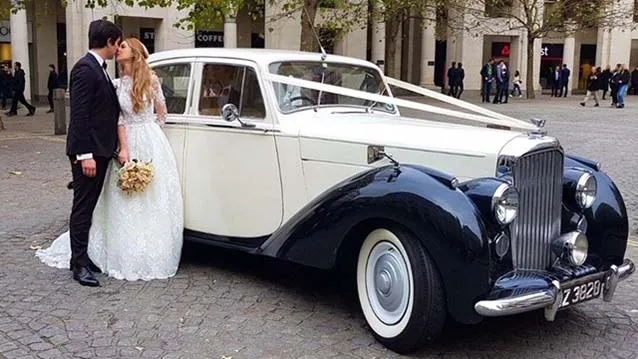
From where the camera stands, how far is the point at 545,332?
15.5 feet

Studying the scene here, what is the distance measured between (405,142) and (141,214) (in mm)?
2217

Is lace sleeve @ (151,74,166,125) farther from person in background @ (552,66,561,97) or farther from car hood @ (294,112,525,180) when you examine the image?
person in background @ (552,66,561,97)

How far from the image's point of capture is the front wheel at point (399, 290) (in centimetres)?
407

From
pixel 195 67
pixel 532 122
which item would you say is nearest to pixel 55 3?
pixel 195 67

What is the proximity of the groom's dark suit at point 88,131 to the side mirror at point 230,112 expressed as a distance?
84cm

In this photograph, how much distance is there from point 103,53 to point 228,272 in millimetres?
2043

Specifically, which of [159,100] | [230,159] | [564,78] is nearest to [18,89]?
[159,100]

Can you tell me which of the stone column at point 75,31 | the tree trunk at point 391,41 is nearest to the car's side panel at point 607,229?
the stone column at point 75,31

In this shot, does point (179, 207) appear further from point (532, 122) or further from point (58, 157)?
point (58, 157)

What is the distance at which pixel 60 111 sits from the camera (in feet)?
56.5

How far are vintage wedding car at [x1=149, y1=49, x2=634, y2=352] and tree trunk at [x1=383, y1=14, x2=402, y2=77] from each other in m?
28.6

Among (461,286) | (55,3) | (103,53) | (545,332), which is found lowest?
(545,332)

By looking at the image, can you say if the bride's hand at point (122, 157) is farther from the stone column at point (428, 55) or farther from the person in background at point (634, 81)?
the person in background at point (634, 81)

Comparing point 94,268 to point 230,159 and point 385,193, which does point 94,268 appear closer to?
point 230,159
